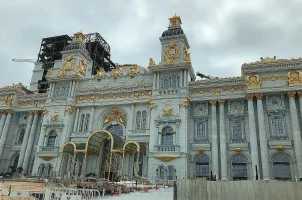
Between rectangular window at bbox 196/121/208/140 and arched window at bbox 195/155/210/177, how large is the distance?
237 centimetres

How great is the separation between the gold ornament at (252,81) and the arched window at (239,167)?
27.6 ft

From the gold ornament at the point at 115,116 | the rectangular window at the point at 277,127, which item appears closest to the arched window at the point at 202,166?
the rectangular window at the point at 277,127

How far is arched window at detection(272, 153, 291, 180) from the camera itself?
93.5 feet

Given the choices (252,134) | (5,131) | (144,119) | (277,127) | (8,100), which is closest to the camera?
(252,134)

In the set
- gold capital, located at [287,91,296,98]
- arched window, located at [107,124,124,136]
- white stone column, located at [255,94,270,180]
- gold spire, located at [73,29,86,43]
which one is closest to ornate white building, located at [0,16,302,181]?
arched window, located at [107,124,124,136]

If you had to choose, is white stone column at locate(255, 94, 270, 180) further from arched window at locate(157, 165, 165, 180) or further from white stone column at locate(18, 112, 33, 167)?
white stone column at locate(18, 112, 33, 167)

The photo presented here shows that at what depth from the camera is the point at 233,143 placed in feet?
103

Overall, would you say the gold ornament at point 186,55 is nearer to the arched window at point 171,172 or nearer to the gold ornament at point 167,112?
the gold ornament at point 167,112

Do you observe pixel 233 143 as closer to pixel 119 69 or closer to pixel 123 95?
pixel 123 95

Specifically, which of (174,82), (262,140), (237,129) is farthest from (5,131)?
(262,140)

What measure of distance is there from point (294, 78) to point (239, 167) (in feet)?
39.6

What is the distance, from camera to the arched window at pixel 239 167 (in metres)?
30.2

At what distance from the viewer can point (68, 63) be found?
139 feet

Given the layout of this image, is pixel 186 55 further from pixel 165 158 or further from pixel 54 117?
pixel 54 117
